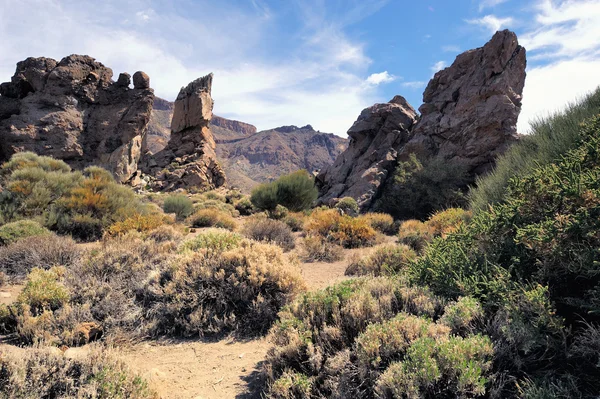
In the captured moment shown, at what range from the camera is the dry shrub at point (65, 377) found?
240 cm

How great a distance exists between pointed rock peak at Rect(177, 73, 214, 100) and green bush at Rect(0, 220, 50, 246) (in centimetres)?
2949

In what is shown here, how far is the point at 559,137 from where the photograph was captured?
215 inches

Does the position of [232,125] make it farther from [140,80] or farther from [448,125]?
[448,125]

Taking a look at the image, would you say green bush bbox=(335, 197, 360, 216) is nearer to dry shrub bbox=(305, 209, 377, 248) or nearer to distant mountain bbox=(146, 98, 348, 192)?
dry shrub bbox=(305, 209, 377, 248)

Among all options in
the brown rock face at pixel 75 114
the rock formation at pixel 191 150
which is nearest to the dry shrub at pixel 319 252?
the rock formation at pixel 191 150

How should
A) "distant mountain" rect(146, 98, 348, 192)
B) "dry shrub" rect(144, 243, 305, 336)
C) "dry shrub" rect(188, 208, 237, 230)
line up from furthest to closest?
"distant mountain" rect(146, 98, 348, 192) → "dry shrub" rect(188, 208, 237, 230) → "dry shrub" rect(144, 243, 305, 336)

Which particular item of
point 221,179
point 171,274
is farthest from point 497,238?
point 221,179

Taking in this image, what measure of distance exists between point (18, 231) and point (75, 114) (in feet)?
81.3

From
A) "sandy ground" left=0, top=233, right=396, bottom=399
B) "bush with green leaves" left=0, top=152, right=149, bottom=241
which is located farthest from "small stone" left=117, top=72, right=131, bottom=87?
"sandy ground" left=0, top=233, right=396, bottom=399

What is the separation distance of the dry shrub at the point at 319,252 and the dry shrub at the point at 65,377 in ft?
19.2

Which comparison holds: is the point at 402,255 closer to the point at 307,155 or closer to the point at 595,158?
the point at 595,158

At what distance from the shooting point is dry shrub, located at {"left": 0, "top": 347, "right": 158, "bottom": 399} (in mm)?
2402

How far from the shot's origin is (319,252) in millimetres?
8508

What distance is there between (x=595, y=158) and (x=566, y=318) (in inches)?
62.2
